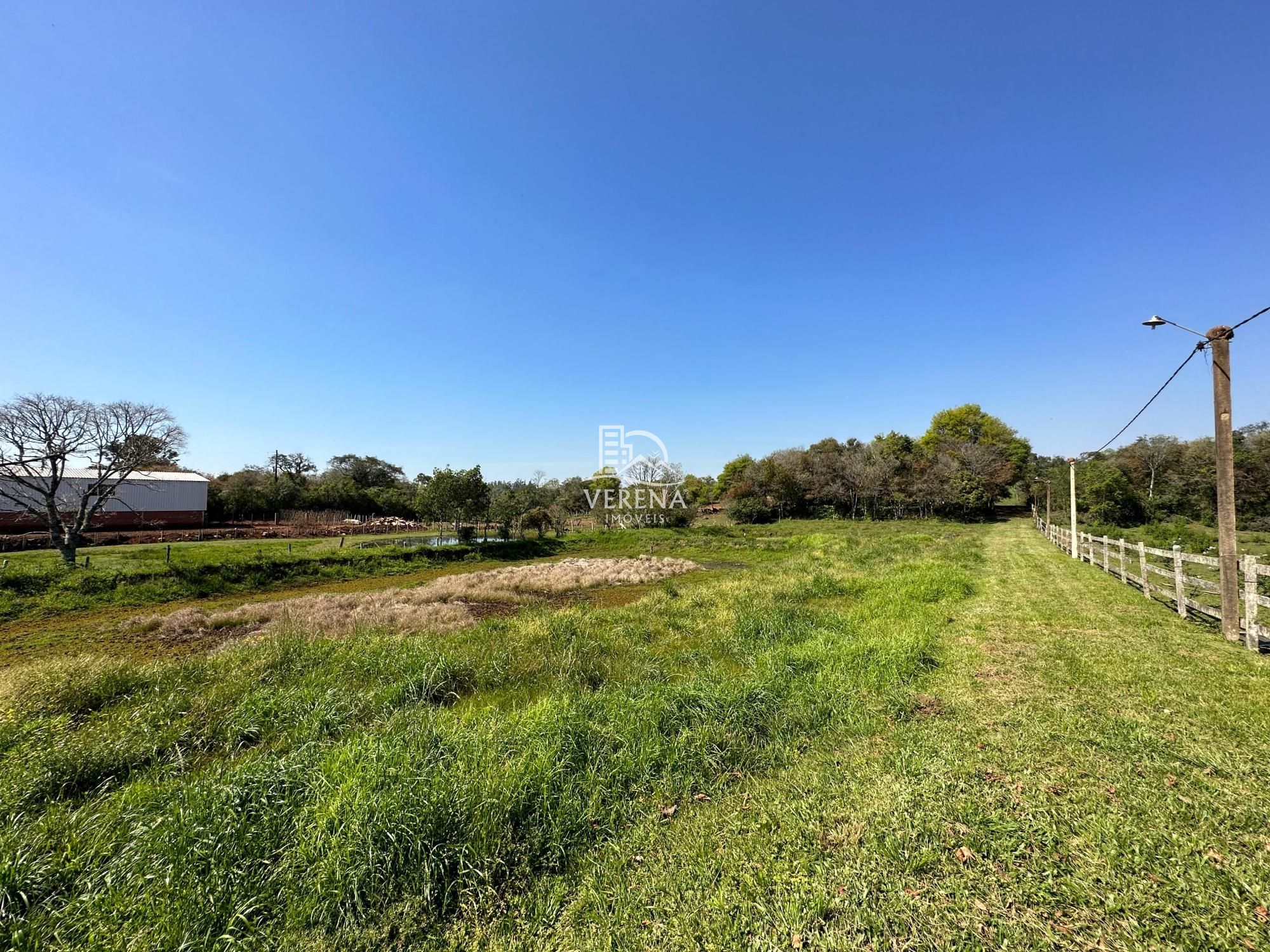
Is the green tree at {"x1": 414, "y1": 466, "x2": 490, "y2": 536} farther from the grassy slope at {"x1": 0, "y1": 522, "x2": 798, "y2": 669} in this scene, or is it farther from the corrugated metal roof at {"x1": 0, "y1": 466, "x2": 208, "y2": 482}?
the corrugated metal roof at {"x1": 0, "y1": 466, "x2": 208, "y2": 482}

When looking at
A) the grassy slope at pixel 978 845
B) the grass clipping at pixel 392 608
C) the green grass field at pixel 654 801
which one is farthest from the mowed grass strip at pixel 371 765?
the grass clipping at pixel 392 608

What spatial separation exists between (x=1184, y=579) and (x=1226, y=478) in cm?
211

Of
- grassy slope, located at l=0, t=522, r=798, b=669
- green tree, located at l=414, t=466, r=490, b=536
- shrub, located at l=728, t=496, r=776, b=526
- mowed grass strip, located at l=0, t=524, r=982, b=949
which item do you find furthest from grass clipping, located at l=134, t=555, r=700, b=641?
shrub, located at l=728, t=496, r=776, b=526

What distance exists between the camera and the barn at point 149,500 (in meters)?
30.0

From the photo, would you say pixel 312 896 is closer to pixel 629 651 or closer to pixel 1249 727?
pixel 629 651

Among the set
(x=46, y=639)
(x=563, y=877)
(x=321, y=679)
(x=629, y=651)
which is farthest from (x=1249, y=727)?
(x=46, y=639)

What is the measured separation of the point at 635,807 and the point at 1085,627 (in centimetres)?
796

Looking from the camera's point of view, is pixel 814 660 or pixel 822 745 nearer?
pixel 822 745

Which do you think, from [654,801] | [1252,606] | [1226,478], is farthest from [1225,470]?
[654,801]

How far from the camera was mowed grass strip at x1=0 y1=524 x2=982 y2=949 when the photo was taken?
2.48 metres

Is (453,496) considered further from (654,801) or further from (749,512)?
(749,512)

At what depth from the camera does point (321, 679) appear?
Answer: 5891 millimetres

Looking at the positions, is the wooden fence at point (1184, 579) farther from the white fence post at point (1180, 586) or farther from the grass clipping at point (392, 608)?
the grass clipping at point (392, 608)

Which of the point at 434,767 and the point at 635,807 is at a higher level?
the point at 434,767
